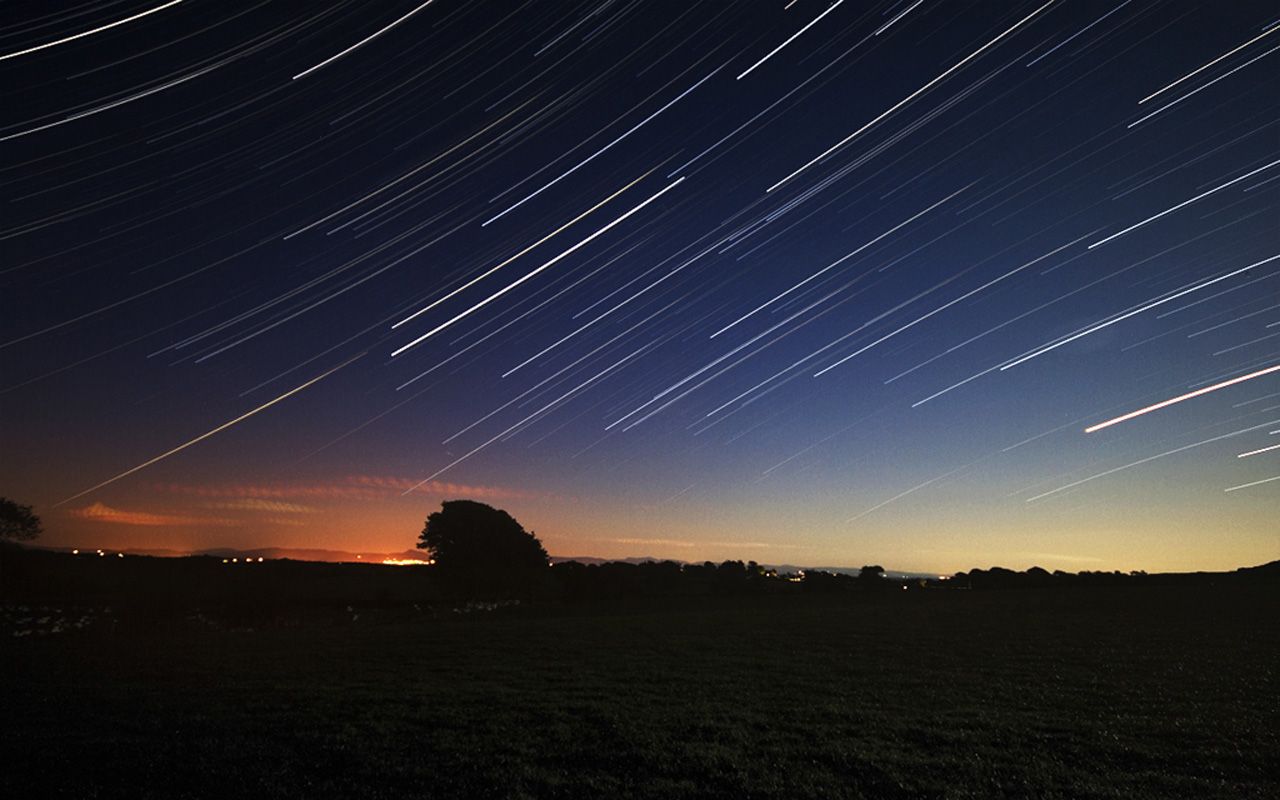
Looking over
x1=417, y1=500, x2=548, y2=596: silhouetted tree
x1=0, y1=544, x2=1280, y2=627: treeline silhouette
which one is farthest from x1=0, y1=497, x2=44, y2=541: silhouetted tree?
x1=417, y1=500, x2=548, y2=596: silhouetted tree

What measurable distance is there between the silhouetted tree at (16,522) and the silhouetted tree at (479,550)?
1388 inches

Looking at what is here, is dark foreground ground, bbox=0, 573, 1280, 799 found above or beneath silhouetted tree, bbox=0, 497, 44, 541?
beneath

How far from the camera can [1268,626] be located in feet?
103

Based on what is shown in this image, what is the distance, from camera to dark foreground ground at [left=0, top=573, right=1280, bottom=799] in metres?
10.1

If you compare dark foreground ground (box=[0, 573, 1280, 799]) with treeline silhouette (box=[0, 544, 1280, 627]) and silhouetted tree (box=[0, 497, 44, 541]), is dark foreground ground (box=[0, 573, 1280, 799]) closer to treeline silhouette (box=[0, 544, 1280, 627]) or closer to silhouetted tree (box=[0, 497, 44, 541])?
treeline silhouette (box=[0, 544, 1280, 627])

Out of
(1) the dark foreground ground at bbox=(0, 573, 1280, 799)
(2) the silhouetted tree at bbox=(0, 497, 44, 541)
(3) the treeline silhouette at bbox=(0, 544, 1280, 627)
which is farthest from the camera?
(2) the silhouetted tree at bbox=(0, 497, 44, 541)

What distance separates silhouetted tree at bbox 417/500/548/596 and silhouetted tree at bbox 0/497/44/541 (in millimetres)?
35262

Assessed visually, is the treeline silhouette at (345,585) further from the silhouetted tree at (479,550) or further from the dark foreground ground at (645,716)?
the dark foreground ground at (645,716)

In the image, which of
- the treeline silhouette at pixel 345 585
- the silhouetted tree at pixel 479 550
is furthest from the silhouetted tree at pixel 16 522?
the silhouetted tree at pixel 479 550

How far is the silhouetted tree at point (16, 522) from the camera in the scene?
59.0m

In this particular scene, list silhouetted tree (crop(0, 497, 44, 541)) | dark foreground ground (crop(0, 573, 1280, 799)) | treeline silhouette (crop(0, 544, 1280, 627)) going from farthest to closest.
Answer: silhouetted tree (crop(0, 497, 44, 541)) → treeline silhouette (crop(0, 544, 1280, 627)) → dark foreground ground (crop(0, 573, 1280, 799))

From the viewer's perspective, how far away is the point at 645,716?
1415 cm

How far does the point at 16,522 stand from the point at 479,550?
1624 inches

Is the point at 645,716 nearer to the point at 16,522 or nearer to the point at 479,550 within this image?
the point at 479,550
